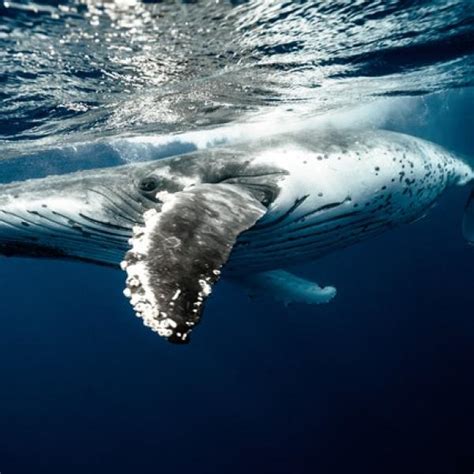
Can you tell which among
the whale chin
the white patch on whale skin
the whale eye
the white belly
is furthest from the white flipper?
the white patch on whale skin

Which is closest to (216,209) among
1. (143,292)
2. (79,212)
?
(143,292)

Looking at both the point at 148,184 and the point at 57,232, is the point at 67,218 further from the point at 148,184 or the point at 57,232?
the point at 148,184

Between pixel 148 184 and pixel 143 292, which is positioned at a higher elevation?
pixel 148 184

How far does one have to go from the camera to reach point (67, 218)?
4.06 metres

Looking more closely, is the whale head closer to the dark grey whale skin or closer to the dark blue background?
the dark grey whale skin

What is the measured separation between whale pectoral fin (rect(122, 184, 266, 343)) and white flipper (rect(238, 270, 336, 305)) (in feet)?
15.0

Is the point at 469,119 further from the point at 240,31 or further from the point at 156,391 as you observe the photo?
the point at 156,391

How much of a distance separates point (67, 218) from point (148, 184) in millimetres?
1060

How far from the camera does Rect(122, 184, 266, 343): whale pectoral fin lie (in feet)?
6.81

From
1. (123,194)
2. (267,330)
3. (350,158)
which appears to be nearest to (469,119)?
(267,330)

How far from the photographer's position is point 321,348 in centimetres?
3700

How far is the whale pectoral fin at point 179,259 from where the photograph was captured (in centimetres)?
208

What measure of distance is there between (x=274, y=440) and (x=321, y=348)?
37.6ft

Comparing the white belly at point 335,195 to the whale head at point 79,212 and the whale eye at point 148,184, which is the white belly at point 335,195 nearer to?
the whale eye at point 148,184
